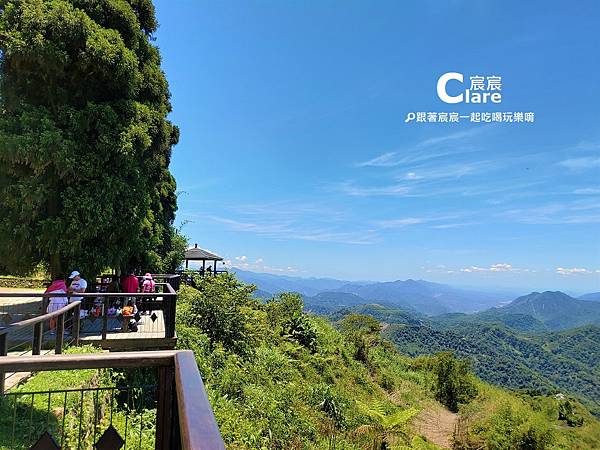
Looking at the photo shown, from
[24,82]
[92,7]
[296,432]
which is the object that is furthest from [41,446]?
[92,7]

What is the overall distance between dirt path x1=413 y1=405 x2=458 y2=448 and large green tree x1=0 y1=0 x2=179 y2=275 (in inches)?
471

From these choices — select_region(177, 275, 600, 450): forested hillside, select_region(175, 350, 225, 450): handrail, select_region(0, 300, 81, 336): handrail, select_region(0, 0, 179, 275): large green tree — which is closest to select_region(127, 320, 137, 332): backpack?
select_region(177, 275, 600, 450): forested hillside

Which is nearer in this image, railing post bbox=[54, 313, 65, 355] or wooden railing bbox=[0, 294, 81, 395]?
wooden railing bbox=[0, 294, 81, 395]

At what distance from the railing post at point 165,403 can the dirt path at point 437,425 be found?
551 inches

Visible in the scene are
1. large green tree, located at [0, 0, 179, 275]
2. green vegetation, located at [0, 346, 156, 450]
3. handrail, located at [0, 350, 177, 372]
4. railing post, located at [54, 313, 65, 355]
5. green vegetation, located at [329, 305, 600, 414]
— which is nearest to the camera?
handrail, located at [0, 350, 177, 372]

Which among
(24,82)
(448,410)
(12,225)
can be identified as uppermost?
(24,82)

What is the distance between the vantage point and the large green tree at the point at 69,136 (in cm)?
881

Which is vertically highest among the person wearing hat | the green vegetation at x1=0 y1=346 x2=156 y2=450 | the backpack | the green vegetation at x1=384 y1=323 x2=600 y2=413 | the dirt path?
the person wearing hat

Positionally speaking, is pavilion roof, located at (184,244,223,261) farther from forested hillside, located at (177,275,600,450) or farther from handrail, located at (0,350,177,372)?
handrail, located at (0,350,177,372)

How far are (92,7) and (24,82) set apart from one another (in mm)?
2501

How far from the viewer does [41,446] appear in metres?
1.89

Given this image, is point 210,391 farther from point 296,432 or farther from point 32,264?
point 32,264

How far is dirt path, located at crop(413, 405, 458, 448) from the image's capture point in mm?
14045

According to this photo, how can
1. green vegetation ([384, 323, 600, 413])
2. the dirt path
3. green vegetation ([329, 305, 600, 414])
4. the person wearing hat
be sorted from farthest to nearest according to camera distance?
green vegetation ([384, 323, 600, 413]) → green vegetation ([329, 305, 600, 414]) → the dirt path → the person wearing hat
